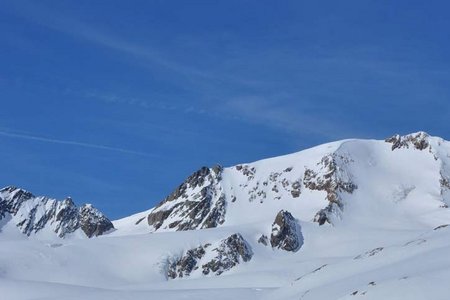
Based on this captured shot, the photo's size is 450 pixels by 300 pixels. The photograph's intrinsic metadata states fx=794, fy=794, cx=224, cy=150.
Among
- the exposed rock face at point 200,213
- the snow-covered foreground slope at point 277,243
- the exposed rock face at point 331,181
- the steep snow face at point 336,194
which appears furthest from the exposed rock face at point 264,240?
the exposed rock face at point 200,213

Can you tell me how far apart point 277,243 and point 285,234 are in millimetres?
2520

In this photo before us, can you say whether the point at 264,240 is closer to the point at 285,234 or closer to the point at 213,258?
the point at 285,234

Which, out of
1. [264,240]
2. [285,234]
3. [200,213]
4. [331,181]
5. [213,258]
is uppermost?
[200,213]

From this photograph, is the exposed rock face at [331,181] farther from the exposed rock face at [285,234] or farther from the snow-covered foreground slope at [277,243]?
the exposed rock face at [285,234]

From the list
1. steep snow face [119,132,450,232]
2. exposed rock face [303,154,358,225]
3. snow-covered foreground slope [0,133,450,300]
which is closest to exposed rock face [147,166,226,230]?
steep snow face [119,132,450,232]

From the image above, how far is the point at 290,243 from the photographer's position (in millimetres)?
158500

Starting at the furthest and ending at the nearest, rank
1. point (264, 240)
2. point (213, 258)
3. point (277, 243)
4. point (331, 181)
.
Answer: point (331, 181) < point (264, 240) < point (277, 243) < point (213, 258)

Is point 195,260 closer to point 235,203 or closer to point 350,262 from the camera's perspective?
point 235,203

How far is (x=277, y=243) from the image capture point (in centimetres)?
15988

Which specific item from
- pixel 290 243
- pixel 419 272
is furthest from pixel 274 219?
pixel 419 272

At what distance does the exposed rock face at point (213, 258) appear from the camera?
146625 millimetres

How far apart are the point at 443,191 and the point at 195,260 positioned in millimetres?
64756

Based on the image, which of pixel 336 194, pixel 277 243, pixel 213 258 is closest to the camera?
pixel 213 258

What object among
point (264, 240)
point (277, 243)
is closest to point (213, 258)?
point (264, 240)
